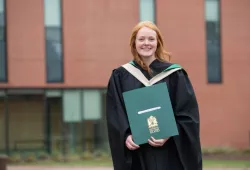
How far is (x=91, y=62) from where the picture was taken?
23.8 m

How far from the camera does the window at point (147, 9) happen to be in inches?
966

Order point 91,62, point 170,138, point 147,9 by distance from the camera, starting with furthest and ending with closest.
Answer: point 147,9 → point 91,62 → point 170,138

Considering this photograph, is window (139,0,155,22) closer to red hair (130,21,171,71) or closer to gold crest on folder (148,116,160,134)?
red hair (130,21,171,71)

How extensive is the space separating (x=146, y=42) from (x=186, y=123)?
57 centimetres

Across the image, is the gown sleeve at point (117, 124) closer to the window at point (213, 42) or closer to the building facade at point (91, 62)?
the building facade at point (91, 62)

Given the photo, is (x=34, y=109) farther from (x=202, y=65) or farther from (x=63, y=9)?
(x=202, y=65)

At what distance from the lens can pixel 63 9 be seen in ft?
77.5

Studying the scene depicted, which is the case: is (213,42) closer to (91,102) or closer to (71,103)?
(91,102)

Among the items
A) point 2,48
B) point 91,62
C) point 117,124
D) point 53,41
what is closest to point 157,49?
point 117,124

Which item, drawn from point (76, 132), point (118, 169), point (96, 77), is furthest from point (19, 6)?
point (118, 169)

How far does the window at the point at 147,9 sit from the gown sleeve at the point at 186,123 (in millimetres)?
21396

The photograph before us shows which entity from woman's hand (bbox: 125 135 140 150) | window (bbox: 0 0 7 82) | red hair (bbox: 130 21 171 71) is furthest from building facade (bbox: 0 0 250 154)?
woman's hand (bbox: 125 135 140 150)

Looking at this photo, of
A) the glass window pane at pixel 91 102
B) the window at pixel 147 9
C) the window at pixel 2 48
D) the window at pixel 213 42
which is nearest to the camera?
the window at pixel 2 48

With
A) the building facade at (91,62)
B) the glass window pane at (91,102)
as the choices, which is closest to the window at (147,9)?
the building facade at (91,62)
